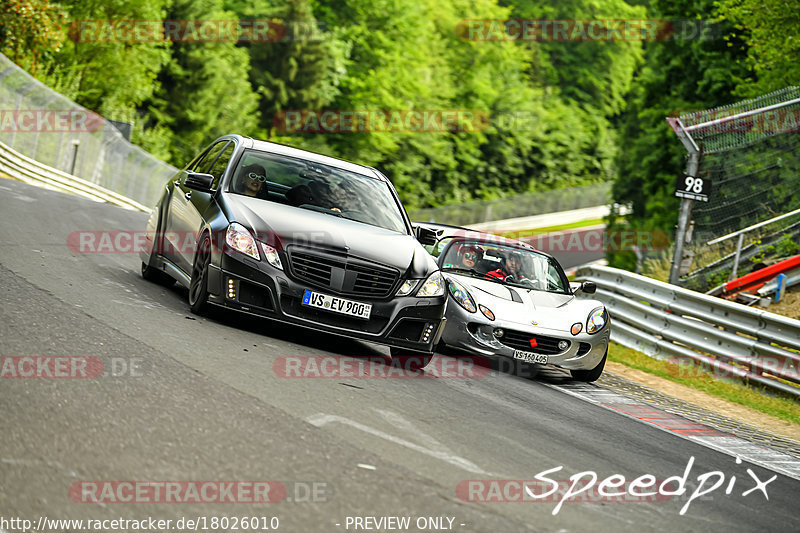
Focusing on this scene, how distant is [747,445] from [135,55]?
43.2 meters

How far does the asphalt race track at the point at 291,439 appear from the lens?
4398 millimetres

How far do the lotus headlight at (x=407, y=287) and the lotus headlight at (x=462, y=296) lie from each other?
2042 mm

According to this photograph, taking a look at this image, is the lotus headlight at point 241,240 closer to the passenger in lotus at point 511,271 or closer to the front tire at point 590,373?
the passenger in lotus at point 511,271

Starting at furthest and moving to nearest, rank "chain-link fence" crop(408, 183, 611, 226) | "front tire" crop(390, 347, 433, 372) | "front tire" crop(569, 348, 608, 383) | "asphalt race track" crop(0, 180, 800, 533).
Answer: "chain-link fence" crop(408, 183, 611, 226), "front tire" crop(569, 348, 608, 383), "front tire" crop(390, 347, 433, 372), "asphalt race track" crop(0, 180, 800, 533)

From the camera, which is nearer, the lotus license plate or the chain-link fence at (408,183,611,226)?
the lotus license plate

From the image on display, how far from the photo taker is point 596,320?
10.9m

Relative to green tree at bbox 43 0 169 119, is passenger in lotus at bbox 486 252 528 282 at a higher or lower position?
lower

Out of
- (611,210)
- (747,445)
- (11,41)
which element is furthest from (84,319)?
(611,210)

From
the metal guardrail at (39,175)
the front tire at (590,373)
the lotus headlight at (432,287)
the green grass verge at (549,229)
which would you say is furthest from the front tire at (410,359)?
the green grass verge at (549,229)

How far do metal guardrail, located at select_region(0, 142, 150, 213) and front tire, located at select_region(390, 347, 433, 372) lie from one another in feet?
59.8

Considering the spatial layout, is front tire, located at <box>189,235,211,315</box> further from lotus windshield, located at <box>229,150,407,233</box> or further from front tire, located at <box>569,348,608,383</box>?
front tire, located at <box>569,348,608,383</box>

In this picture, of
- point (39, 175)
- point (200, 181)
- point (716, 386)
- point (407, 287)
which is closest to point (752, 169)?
point (716, 386)

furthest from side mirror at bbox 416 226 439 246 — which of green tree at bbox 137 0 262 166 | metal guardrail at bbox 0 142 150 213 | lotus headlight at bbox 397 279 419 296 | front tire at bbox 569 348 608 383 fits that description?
green tree at bbox 137 0 262 166

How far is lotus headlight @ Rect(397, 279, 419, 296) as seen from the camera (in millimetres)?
8312
